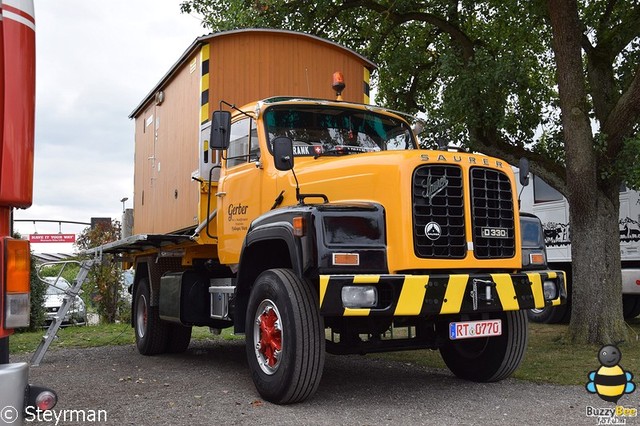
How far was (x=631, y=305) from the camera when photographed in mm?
13047

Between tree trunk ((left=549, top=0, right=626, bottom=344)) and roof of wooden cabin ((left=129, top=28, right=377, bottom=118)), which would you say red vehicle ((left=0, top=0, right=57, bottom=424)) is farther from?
tree trunk ((left=549, top=0, right=626, bottom=344))

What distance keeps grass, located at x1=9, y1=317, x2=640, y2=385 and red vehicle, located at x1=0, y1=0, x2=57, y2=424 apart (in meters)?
5.17

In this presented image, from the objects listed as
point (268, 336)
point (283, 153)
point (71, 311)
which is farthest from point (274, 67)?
point (71, 311)

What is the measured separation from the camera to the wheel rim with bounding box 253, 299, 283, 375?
18.1ft

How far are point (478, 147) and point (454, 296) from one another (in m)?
6.27

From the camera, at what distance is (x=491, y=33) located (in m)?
14.1

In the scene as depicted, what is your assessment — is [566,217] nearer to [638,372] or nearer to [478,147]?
[478,147]

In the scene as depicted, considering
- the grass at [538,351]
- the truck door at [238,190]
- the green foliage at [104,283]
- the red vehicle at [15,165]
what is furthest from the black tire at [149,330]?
the red vehicle at [15,165]

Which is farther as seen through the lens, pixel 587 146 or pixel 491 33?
pixel 491 33

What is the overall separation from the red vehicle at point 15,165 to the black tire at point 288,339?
7.65 ft

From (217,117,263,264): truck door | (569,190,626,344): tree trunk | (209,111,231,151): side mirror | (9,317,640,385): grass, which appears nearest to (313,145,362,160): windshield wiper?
(217,117,263,264): truck door

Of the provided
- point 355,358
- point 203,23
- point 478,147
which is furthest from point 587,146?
point 203,23

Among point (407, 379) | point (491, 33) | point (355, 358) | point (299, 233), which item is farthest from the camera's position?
point (491, 33)

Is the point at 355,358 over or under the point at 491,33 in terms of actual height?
under
